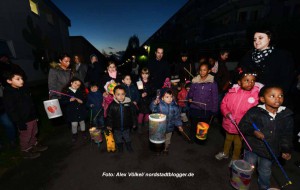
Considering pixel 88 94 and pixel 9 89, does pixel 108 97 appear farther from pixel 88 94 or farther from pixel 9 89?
pixel 9 89

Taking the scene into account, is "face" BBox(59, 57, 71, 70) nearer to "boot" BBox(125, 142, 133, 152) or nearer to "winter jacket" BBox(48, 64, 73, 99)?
"winter jacket" BBox(48, 64, 73, 99)

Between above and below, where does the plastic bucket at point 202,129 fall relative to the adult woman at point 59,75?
below

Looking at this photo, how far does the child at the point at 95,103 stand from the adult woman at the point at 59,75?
696 mm

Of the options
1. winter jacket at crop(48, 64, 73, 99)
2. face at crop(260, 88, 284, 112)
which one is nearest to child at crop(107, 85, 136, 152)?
winter jacket at crop(48, 64, 73, 99)

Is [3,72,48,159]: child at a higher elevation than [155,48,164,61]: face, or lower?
lower

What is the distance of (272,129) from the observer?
2.36 metres

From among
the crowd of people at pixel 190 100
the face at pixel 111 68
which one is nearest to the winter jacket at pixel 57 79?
the crowd of people at pixel 190 100

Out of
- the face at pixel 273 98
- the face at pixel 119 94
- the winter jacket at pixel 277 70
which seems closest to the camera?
the face at pixel 273 98

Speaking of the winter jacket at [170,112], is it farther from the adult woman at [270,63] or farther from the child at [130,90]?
the adult woman at [270,63]

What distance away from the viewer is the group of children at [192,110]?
237 cm

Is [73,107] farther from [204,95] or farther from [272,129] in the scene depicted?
[272,129]

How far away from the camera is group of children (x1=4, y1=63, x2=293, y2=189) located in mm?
2373

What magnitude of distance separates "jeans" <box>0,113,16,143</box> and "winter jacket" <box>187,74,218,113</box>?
4.53 m

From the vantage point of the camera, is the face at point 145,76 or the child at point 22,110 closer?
the child at point 22,110
